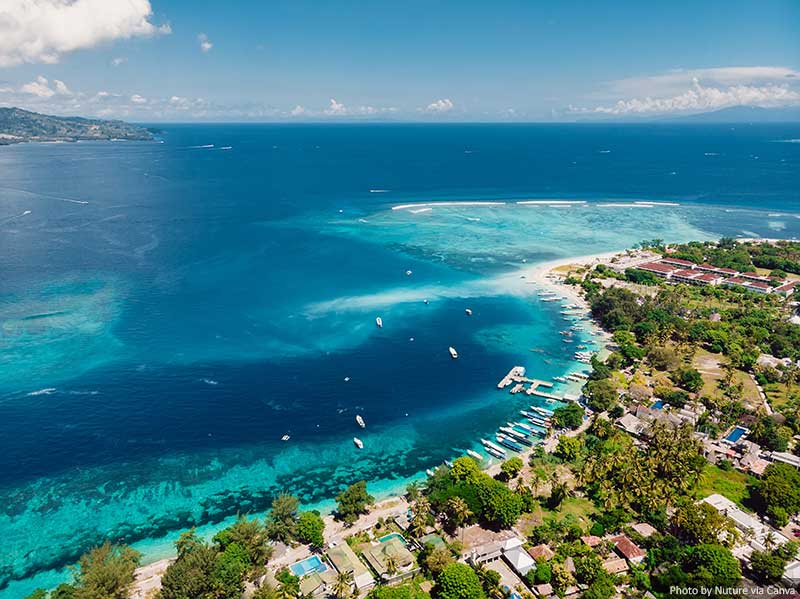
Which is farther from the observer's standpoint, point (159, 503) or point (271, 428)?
point (271, 428)

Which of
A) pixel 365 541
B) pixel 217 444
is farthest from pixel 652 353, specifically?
pixel 217 444

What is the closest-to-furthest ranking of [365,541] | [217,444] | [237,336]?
[365,541]
[217,444]
[237,336]

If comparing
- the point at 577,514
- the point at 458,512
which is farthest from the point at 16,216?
the point at 577,514

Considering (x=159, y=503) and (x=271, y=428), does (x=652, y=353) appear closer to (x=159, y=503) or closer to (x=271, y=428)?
(x=271, y=428)

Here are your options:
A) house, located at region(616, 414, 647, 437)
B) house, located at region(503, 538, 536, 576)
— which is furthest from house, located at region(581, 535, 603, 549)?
house, located at region(616, 414, 647, 437)

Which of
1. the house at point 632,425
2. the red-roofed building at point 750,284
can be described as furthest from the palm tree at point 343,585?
the red-roofed building at point 750,284

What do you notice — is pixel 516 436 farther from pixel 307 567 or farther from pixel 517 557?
pixel 307 567

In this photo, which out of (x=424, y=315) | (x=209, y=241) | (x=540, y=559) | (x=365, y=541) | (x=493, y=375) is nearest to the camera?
(x=540, y=559)
